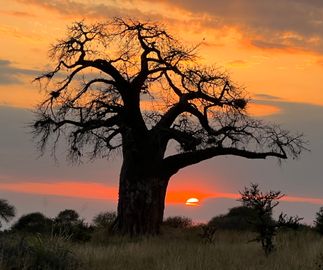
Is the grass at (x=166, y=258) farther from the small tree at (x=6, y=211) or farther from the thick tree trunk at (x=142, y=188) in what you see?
the small tree at (x=6, y=211)

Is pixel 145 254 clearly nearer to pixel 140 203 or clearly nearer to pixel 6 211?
pixel 140 203

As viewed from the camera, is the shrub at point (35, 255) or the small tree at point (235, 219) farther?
the small tree at point (235, 219)

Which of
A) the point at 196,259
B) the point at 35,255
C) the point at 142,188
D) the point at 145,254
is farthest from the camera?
the point at 142,188

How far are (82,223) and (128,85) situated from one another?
656 cm

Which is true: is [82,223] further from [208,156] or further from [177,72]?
[177,72]

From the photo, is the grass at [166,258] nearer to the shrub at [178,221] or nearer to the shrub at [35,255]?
the shrub at [35,255]

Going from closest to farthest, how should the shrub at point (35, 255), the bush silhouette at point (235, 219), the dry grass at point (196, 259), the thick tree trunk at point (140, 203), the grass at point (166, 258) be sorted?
the shrub at point (35, 255) → the grass at point (166, 258) → the dry grass at point (196, 259) → the thick tree trunk at point (140, 203) → the bush silhouette at point (235, 219)

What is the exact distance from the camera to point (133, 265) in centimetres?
1437

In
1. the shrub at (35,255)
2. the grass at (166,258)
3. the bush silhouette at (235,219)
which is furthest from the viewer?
the bush silhouette at (235,219)

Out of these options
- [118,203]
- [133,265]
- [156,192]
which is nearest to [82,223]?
[118,203]

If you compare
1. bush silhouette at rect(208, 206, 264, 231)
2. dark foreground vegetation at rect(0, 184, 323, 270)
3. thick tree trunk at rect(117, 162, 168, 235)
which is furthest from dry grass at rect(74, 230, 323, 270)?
bush silhouette at rect(208, 206, 264, 231)

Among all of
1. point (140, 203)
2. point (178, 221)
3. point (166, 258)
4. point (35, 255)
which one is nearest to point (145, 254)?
point (166, 258)

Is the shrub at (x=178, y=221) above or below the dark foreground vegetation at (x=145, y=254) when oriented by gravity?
above

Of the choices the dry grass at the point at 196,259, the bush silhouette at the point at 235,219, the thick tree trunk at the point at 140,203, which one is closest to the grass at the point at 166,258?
the dry grass at the point at 196,259
